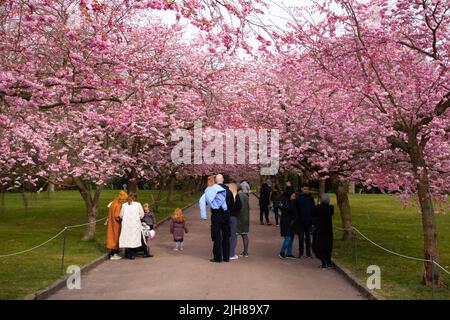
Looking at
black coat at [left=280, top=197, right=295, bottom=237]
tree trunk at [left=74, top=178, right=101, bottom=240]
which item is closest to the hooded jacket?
black coat at [left=280, top=197, right=295, bottom=237]

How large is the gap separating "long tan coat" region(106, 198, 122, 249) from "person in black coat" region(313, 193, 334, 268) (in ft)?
16.9

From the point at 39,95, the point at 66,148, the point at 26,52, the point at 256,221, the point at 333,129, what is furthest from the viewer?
the point at 256,221

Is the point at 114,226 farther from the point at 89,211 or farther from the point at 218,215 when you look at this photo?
the point at 89,211

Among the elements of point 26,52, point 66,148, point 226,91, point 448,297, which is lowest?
point 448,297

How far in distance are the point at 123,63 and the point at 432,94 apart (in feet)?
20.1

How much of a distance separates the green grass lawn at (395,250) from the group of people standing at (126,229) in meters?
5.09

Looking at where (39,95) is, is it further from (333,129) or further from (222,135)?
(222,135)

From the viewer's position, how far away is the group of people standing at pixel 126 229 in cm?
1552

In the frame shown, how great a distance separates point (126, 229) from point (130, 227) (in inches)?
4.6

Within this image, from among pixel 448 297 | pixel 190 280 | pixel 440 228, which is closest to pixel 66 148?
pixel 190 280

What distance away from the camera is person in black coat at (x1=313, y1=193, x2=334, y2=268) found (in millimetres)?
14039

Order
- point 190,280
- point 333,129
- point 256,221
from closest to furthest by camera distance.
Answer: point 190,280
point 333,129
point 256,221

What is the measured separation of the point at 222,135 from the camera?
25.1 metres

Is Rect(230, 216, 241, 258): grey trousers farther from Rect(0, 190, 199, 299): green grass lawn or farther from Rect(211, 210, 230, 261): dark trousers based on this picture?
Rect(0, 190, 199, 299): green grass lawn
